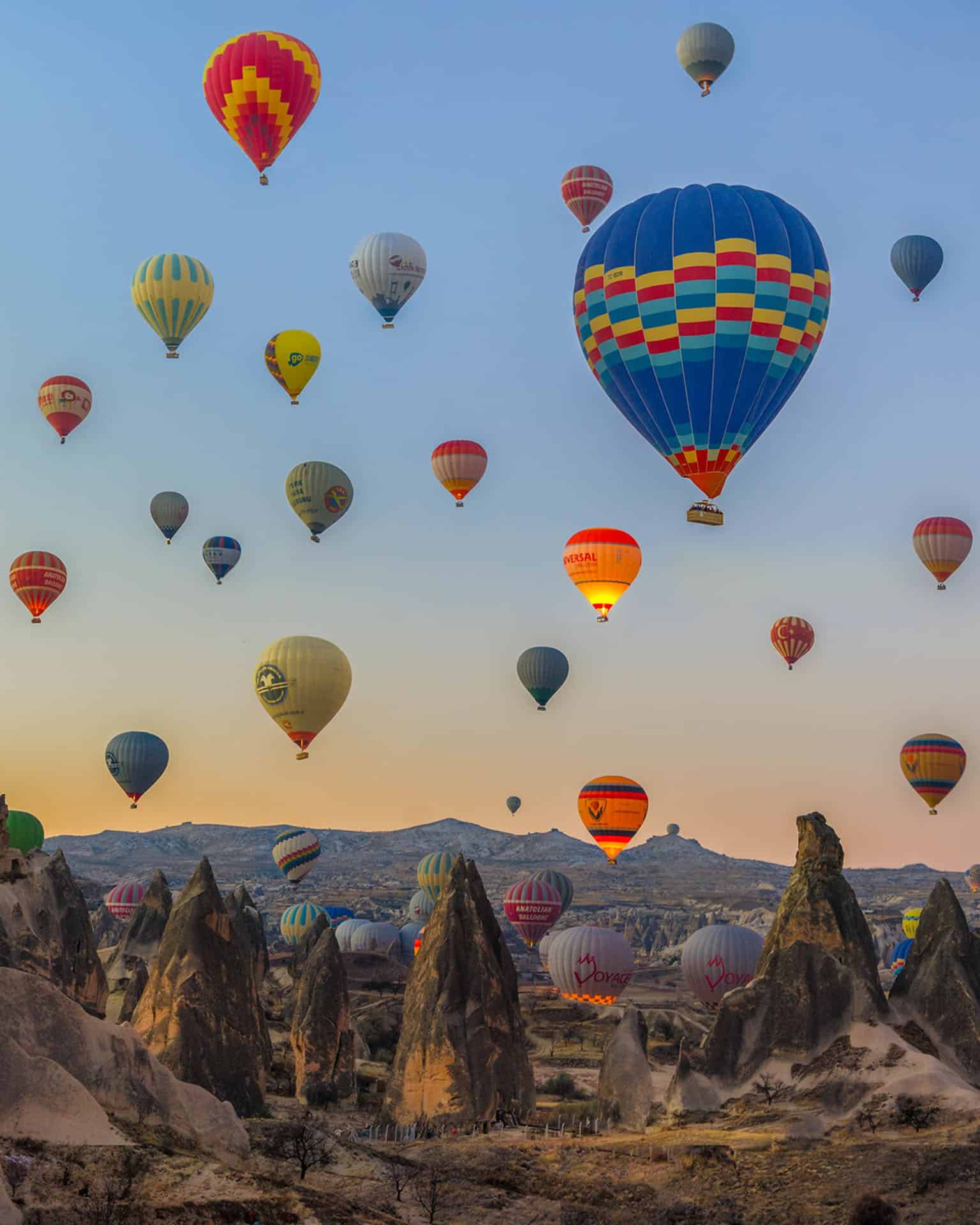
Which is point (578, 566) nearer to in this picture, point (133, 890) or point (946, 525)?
point (946, 525)

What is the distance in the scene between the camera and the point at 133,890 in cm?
10206

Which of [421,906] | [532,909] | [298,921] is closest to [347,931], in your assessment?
[298,921]

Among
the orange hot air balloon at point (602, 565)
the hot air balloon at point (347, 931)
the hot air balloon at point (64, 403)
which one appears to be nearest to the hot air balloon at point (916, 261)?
the orange hot air balloon at point (602, 565)

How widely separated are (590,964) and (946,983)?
37663 millimetres

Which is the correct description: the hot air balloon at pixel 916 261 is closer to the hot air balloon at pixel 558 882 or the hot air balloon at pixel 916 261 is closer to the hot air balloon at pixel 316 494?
the hot air balloon at pixel 316 494

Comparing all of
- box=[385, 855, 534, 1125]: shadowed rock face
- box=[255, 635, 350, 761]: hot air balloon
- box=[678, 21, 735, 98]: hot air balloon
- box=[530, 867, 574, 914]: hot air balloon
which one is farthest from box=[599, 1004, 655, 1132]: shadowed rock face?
box=[530, 867, 574, 914]: hot air balloon

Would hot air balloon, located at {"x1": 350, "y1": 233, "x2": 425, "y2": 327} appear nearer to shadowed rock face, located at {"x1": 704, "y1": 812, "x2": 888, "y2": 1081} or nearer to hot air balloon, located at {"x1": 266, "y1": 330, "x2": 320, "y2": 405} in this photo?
hot air balloon, located at {"x1": 266, "y1": 330, "x2": 320, "y2": 405}

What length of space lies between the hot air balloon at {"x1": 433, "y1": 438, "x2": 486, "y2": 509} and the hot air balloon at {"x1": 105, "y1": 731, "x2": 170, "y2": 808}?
25769 mm

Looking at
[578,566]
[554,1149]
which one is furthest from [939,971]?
[578,566]

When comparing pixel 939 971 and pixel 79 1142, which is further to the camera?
pixel 939 971

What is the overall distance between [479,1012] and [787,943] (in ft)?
31.4

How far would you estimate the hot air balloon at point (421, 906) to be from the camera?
4769 inches

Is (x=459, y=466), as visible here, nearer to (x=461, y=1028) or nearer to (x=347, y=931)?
(x=461, y=1028)

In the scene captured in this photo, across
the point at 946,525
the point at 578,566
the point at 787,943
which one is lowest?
the point at 787,943
